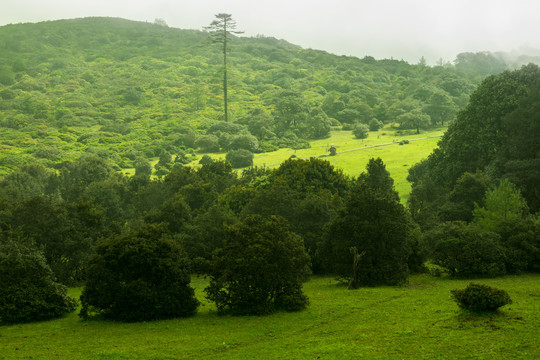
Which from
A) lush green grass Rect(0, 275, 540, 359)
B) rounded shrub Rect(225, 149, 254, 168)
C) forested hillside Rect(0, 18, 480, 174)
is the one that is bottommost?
lush green grass Rect(0, 275, 540, 359)

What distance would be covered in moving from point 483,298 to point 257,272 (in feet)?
37.2

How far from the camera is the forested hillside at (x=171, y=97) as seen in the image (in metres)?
109

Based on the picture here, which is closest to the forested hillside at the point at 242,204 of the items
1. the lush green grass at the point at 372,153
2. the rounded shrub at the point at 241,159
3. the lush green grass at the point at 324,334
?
the rounded shrub at the point at 241,159

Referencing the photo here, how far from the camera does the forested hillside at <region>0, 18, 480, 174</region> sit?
108688 mm

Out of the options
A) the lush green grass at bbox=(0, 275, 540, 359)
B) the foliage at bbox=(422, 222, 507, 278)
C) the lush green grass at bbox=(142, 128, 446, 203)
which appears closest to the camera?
the lush green grass at bbox=(0, 275, 540, 359)

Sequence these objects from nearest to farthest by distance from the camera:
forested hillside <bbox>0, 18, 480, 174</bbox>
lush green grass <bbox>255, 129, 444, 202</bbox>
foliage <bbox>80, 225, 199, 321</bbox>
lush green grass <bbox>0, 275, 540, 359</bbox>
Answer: lush green grass <bbox>0, 275, 540, 359</bbox> → foliage <bbox>80, 225, 199, 321</bbox> → lush green grass <bbox>255, 129, 444, 202</bbox> → forested hillside <bbox>0, 18, 480, 174</bbox>

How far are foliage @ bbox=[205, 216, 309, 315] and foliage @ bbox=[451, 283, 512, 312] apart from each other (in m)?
8.48

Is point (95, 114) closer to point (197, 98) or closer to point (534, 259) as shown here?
point (197, 98)

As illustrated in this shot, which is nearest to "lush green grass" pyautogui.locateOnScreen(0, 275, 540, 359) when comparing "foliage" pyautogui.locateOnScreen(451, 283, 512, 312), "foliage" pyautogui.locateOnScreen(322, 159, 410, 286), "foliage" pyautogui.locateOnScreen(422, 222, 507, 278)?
"foliage" pyautogui.locateOnScreen(451, 283, 512, 312)

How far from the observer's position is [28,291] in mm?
29000

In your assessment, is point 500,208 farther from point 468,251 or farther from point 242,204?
point 242,204

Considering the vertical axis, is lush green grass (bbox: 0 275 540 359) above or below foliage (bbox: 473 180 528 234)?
below

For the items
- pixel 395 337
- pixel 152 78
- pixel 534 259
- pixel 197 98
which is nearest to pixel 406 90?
pixel 197 98

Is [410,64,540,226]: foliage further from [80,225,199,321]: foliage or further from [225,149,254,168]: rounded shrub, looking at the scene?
[225,149,254,168]: rounded shrub
